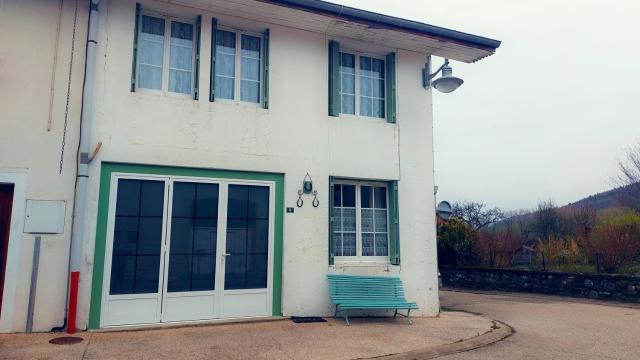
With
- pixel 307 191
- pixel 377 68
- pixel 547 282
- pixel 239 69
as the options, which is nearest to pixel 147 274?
pixel 307 191

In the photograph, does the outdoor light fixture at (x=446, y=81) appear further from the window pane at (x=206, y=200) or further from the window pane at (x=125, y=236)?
the window pane at (x=125, y=236)

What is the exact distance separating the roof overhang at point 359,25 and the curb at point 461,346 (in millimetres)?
5423

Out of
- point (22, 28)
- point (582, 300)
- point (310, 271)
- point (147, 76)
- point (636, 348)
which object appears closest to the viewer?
point (636, 348)

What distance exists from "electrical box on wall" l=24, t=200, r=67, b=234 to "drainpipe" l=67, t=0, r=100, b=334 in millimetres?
198

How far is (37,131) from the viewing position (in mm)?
6559

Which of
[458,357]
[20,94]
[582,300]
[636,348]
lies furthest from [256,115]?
[582,300]

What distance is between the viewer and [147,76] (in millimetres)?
7324

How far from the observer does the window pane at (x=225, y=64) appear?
776cm

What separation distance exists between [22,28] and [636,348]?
1023cm

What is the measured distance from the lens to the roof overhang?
7480mm

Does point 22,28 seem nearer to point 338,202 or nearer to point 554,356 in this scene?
point 338,202

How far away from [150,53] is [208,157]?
78.7 inches

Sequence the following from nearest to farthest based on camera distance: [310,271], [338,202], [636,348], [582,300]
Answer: [636,348] < [310,271] < [338,202] < [582,300]

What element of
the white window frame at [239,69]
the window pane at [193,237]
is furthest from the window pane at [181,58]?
the window pane at [193,237]
